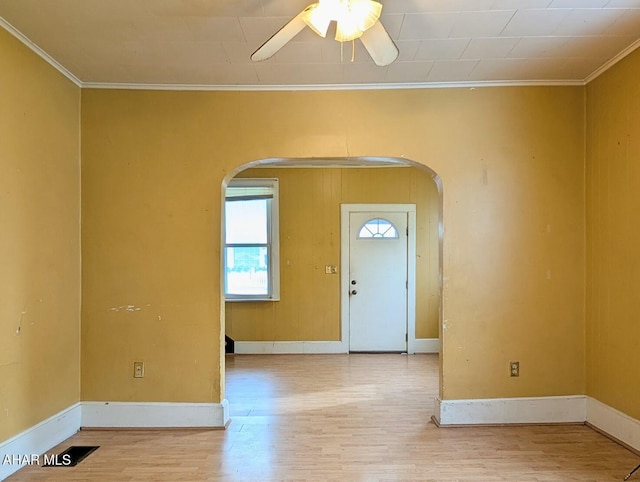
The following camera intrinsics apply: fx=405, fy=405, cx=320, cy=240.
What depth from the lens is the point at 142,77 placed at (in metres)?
2.95

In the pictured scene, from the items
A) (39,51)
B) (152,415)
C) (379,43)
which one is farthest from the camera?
(152,415)

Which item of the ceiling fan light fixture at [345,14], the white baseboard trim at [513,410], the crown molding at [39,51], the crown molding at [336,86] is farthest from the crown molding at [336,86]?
the white baseboard trim at [513,410]

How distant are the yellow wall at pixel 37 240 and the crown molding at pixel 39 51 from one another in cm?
3

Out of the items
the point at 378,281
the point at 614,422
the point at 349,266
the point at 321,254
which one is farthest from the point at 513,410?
the point at 321,254

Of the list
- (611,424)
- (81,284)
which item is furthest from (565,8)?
(81,284)

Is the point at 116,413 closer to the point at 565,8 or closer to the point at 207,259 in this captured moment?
the point at 207,259

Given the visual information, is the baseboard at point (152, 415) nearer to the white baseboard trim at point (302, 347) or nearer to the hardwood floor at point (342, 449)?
the hardwood floor at point (342, 449)

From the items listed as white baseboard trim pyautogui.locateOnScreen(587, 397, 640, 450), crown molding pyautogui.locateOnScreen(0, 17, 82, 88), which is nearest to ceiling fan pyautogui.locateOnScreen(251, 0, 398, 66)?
crown molding pyautogui.locateOnScreen(0, 17, 82, 88)

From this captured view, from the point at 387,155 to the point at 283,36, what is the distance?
1.46 metres

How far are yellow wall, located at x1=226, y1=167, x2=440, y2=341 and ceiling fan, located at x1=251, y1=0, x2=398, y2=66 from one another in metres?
3.45

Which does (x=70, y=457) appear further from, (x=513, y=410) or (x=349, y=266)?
(x=349, y=266)

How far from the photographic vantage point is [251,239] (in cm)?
539

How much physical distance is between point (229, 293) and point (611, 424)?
13.7ft

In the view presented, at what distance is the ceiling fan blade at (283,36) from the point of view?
5.81 ft
